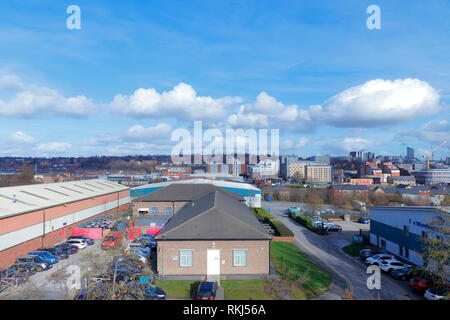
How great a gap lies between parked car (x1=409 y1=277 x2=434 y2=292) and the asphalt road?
13.9 inches

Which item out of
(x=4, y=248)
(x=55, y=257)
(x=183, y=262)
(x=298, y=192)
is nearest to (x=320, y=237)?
(x=183, y=262)

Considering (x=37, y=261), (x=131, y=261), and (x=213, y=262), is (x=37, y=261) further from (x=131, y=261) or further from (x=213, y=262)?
(x=213, y=262)

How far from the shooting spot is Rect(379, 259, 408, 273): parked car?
58.0 ft

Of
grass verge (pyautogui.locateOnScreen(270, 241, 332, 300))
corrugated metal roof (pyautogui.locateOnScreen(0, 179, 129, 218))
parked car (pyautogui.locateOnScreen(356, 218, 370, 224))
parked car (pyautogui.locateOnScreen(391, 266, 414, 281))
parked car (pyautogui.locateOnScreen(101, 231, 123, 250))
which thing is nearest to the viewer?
grass verge (pyautogui.locateOnScreen(270, 241, 332, 300))

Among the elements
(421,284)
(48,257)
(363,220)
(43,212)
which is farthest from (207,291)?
(363,220)

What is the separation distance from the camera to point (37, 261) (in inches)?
721

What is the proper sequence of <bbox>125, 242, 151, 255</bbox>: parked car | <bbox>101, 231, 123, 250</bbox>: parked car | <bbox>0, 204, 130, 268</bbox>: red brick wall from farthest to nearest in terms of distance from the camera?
<bbox>125, 242, 151, 255</bbox>: parked car
<bbox>0, 204, 130, 268</bbox>: red brick wall
<bbox>101, 231, 123, 250</bbox>: parked car

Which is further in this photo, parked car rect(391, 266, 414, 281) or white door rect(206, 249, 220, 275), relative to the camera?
parked car rect(391, 266, 414, 281)

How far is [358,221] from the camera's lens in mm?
37000

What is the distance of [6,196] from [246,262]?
719 inches

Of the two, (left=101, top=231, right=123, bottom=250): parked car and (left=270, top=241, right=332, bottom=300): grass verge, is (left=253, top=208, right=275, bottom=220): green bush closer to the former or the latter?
(left=270, top=241, right=332, bottom=300): grass verge

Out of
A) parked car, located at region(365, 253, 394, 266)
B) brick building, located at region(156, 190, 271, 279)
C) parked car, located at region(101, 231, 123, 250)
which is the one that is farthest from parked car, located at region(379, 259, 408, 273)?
parked car, located at region(101, 231, 123, 250)

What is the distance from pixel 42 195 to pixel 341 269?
23.8m

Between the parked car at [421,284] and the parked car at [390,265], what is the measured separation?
204 centimetres
